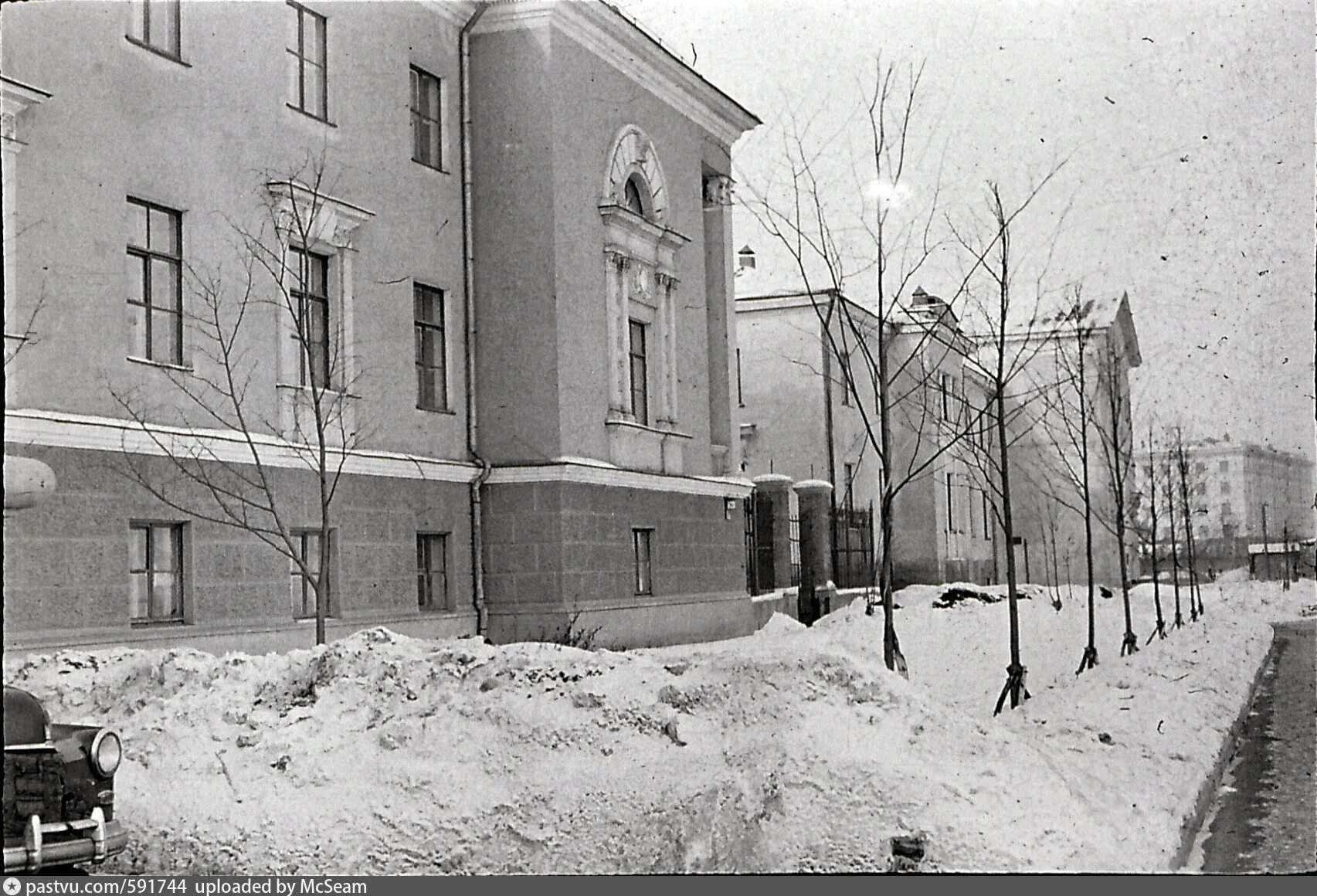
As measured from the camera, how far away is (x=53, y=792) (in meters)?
5.56

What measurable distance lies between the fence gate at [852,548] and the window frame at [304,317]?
3.59 m

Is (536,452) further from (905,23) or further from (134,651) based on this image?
(905,23)

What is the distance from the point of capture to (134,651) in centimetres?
772

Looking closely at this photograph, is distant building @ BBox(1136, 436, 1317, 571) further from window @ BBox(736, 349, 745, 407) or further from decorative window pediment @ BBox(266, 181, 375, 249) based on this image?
decorative window pediment @ BBox(266, 181, 375, 249)

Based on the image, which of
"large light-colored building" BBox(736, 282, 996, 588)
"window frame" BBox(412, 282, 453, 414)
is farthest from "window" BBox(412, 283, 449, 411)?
"large light-colored building" BBox(736, 282, 996, 588)

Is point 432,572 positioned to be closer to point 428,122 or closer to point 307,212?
point 307,212

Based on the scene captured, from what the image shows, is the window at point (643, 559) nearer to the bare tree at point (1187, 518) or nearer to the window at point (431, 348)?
the window at point (431, 348)

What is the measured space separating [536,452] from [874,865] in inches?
181

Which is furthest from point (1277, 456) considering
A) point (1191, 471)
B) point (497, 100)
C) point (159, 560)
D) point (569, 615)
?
point (159, 560)

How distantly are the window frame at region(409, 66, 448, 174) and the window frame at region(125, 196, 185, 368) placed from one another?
72.4 inches

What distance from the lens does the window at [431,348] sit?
9.69 metres

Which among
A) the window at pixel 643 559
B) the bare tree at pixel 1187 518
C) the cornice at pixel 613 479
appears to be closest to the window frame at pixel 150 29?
the cornice at pixel 613 479

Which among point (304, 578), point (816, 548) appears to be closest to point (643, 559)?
point (816, 548)

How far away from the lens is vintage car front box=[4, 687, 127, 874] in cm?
543
